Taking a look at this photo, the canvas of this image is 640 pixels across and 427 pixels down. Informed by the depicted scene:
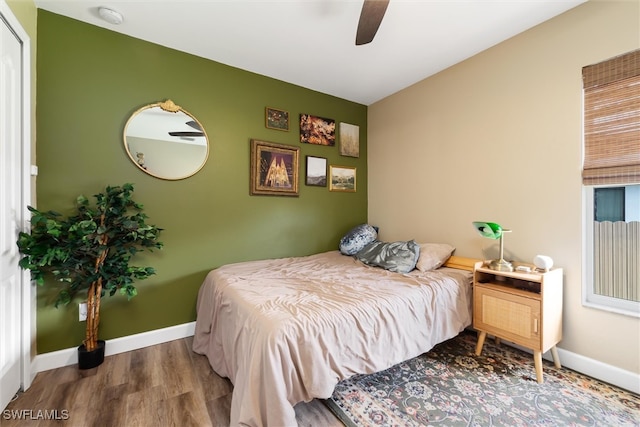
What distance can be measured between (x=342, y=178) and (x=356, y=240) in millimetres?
911

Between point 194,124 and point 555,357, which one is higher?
point 194,124

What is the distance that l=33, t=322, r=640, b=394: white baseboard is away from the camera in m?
1.71

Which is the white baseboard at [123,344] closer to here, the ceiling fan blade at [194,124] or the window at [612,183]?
the ceiling fan blade at [194,124]

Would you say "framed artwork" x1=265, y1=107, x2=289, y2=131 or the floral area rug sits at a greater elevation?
"framed artwork" x1=265, y1=107, x2=289, y2=131

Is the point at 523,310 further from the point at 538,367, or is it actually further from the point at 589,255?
the point at 589,255

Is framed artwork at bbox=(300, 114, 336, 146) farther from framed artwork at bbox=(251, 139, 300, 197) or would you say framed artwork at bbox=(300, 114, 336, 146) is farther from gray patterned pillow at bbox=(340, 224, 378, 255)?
gray patterned pillow at bbox=(340, 224, 378, 255)

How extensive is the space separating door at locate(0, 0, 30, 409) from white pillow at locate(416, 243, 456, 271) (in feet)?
9.68

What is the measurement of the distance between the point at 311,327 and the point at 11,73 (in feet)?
7.99

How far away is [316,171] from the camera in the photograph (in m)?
3.26

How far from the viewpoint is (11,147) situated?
63.9 inches

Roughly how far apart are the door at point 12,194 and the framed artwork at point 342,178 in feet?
8.87

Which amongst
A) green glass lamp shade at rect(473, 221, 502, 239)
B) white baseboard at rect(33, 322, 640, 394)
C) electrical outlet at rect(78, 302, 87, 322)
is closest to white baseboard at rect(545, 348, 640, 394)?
white baseboard at rect(33, 322, 640, 394)

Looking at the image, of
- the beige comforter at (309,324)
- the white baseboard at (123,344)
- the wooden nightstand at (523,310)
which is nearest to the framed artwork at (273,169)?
the beige comforter at (309,324)

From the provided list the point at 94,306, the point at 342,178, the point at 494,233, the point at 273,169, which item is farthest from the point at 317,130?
the point at 94,306
